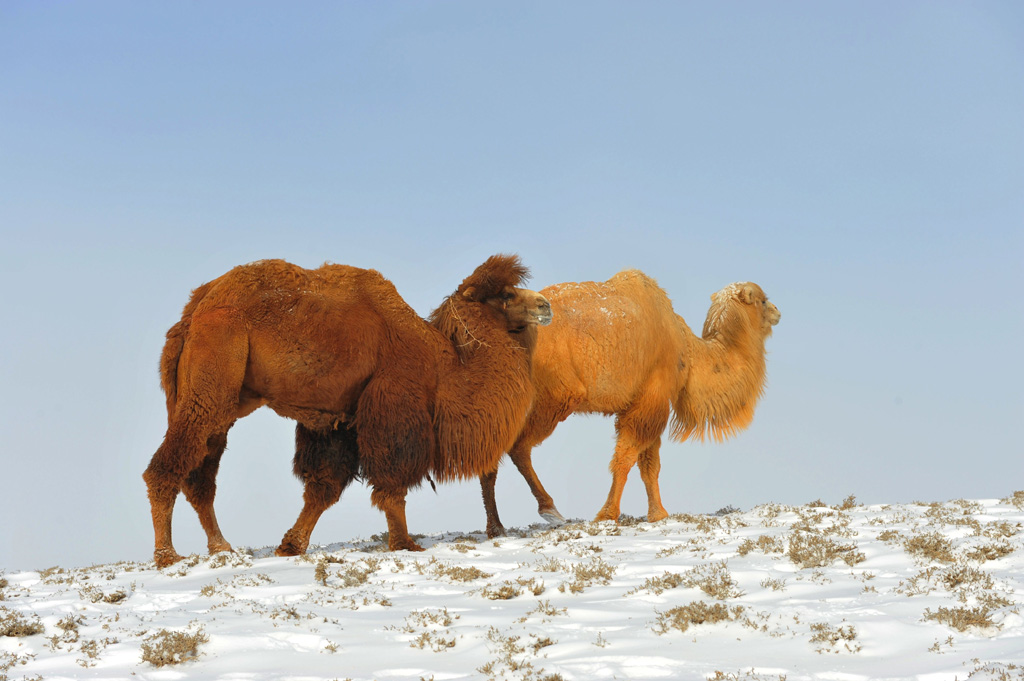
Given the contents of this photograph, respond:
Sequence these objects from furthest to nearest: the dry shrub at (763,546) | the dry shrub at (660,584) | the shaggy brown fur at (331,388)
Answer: the shaggy brown fur at (331,388) → the dry shrub at (763,546) → the dry shrub at (660,584)

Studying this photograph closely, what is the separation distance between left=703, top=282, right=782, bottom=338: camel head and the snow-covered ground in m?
5.15

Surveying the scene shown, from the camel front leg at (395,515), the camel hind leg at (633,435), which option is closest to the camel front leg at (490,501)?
the camel hind leg at (633,435)

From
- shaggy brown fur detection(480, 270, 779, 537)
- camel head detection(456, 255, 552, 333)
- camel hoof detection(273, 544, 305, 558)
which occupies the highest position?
camel head detection(456, 255, 552, 333)

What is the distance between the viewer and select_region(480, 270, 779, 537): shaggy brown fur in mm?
11484

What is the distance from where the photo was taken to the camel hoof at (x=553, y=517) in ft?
38.4

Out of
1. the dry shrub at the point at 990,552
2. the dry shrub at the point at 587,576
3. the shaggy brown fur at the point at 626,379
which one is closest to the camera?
the dry shrub at the point at 587,576

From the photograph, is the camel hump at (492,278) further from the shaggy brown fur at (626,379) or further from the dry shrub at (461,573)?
the dry shrub at (461,573)

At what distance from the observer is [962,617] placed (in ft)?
18.7

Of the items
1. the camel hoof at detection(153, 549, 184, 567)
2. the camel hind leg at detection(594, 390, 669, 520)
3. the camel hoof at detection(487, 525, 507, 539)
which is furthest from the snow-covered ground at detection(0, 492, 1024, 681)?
the camel hind leg at detection(594, 390, 669, 520)

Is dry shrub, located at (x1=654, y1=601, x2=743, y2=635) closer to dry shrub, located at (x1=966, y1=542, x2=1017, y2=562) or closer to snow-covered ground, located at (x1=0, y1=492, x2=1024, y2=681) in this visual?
snow-covered ground, located at (x1=0, y1=492, x2=1024, y2=681)

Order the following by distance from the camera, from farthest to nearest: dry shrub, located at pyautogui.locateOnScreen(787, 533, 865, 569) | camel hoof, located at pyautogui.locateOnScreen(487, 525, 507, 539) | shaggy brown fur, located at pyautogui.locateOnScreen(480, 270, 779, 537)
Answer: shaggy brown fur, located at pyautogui.locateOnScreen(480, 270, 779, 537) < camel hoof, located at pyautogui.locateOnScreen(487, 525, 507, 539) < dry shrub, located at pyautogui.locateOnScreen(787, 533, 865, 569)

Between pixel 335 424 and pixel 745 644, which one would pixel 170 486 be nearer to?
pixel 335 424

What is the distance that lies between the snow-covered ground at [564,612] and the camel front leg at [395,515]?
0.73 metres

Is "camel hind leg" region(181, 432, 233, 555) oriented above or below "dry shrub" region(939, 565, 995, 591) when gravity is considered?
above
